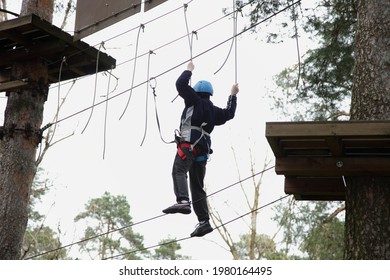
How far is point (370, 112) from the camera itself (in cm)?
418

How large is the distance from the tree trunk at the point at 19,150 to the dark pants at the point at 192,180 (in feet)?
5.78

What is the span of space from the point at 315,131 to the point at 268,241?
13866mm

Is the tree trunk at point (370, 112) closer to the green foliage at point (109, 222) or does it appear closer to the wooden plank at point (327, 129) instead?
the wooden plank at point (327, 129)

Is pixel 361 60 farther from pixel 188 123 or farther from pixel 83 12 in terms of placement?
pixel 83 12

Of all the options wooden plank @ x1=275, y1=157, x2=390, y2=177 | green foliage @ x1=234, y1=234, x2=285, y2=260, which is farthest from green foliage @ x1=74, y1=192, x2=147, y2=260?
wooden plank @ x1=275, y1=157, x2=390, y2=177

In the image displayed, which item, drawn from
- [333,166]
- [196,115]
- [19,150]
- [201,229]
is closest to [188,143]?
[196,115]

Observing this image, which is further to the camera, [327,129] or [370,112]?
[370,112]

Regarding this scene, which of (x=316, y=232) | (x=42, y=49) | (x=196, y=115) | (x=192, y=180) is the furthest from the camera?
(x=316, y=232)

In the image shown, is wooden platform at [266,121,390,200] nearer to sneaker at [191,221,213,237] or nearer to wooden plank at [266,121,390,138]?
wooden plank at [266,121,390,138]

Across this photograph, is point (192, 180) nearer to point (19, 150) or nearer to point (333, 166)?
point (333, 166)

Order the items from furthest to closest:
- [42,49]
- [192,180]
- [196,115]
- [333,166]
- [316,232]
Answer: [316,232], [42,49], [192,180], [196,115], [333,166]

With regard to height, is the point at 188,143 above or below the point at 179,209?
above

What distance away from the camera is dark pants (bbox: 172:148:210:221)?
4898 mm

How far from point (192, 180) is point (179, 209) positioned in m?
0.41
